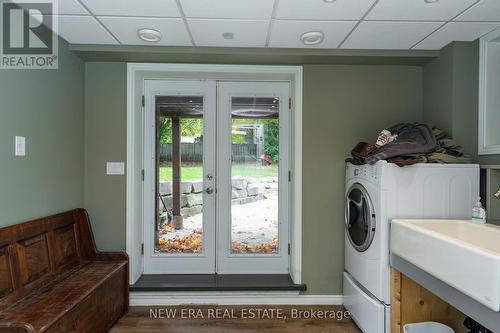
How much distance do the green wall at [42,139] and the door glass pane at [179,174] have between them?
74 centimetres

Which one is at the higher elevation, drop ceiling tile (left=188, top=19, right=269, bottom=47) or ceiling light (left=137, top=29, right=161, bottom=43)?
drop ceiling tile (left=188, top=19, right=269, bottom=47)

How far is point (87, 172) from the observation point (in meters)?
2.98

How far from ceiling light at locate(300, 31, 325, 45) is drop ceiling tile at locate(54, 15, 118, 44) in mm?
1525

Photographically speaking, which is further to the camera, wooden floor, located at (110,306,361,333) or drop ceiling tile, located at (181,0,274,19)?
wooden floor, located at (110,306,361,333)

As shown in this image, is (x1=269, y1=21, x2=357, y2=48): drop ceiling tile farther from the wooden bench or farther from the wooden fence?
the wooden bench

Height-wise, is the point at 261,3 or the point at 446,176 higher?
the point at 261,3

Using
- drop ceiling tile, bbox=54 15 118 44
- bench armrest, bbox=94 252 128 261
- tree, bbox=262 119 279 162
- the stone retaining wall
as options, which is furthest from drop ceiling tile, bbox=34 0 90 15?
bench armrest, bbox=94 252 128 261

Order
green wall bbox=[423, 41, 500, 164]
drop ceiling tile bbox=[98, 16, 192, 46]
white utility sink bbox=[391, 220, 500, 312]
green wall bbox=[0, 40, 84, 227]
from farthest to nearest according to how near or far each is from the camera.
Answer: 1. green wall bbox=[423, 41, 500, 164]
2. drop ceiling tile bbox=[98, 16, 192, 46]
3. green wall bbox=[0, 40, 84, 227]
4. white utility sink bbox=[391, 220, 500, 312]

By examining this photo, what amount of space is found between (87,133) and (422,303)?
10.2 feet

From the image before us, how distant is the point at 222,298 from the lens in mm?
2986

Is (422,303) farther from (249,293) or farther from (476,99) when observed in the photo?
(476,99)

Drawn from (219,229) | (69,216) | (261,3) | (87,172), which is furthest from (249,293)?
(261,3)

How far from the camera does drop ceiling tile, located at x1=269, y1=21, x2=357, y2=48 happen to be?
226 centimetres

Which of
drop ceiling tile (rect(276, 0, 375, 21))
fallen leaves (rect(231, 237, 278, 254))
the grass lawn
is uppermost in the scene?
drop ceiling tile (rect(276, 0, 375, 21))
